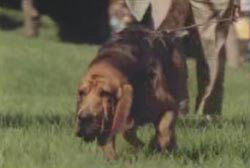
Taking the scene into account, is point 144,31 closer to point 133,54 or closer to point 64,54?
point 133,54

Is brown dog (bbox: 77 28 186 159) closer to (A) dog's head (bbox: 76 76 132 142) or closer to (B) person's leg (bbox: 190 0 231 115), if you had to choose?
(A) dog's head (bbox: 76 76 132 142)

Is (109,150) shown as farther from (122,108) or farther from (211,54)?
(211,54)

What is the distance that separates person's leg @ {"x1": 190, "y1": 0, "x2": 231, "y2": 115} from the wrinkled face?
3134 mm

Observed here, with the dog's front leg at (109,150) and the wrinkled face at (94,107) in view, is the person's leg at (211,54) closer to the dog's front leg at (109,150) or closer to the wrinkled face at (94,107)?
the dog's front leg at (109,150)

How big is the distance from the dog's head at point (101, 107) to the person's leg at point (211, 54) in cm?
308

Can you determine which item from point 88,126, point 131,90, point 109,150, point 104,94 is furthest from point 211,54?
point 88,126

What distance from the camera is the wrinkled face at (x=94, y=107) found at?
6.73m

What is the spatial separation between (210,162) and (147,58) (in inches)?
30.0

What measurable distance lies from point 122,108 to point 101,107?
0.15 metres

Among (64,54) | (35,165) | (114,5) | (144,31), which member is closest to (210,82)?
(144,31)

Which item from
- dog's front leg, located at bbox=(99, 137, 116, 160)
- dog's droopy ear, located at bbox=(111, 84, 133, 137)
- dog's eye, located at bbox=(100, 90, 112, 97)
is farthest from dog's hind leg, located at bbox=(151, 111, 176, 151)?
dog's eye, located at bbox=(100, 90, 112, 97)

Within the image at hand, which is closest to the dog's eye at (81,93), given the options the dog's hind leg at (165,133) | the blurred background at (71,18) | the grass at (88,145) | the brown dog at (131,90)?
the brown dog at (131,90)

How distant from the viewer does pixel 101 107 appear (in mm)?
6773

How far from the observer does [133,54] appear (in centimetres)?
715
